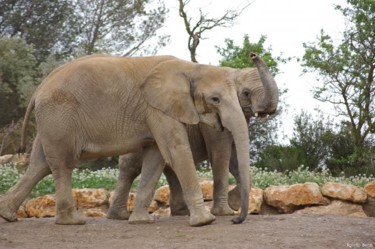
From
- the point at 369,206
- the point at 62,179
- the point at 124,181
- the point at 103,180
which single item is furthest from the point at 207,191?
the point at 62,179

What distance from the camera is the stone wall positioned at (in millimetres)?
13211

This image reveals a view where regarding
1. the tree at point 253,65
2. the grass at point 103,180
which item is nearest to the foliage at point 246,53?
the tree at point 253,65

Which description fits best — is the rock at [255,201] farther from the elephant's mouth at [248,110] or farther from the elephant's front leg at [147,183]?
the elephant's front leg at [147,183]

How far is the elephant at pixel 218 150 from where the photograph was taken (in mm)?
9164

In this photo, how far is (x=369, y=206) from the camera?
A: 13.8 m

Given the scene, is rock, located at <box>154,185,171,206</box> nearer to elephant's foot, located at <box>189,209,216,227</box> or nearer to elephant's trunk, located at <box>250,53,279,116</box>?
elephant's trunk, located at <box>250,53,279,116</box>

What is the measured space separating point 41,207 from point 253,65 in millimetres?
14670

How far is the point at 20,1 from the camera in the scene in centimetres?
3297

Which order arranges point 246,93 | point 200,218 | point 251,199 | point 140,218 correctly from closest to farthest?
1. point 200,218
2. point 140,218
3. point 246,93
4. point 251,199

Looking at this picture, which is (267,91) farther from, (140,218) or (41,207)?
(41,207)

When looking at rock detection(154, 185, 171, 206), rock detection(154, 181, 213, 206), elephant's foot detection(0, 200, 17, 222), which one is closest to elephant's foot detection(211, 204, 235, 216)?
elephant's foot detection(0, 200, 17, 222)

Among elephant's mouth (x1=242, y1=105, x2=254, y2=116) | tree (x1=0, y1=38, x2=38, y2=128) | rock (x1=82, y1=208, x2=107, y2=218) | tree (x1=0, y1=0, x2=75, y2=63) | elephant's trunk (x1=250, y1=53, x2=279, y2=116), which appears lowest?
rock (x1=82, y1=208, x2=107, y2=218)

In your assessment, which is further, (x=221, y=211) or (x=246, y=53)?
(x=246, y=53)

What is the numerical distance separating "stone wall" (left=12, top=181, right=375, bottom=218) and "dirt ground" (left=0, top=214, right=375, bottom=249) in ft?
12.4
